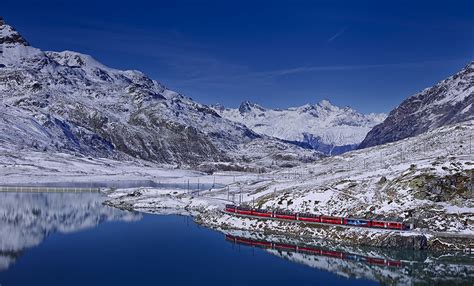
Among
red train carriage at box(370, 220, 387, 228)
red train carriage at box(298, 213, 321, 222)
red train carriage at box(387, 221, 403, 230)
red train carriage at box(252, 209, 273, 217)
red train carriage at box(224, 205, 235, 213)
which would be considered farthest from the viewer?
red train carriage at box(224, 205, 235, 213)

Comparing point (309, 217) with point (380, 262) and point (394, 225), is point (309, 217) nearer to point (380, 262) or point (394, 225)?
point (394, 225)

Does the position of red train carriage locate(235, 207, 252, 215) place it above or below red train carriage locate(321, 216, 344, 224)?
above

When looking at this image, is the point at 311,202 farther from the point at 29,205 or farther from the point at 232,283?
the point at 29,205

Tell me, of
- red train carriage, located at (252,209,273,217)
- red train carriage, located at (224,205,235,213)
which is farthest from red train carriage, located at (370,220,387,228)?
red train carriage, located at (224,205,235,213)

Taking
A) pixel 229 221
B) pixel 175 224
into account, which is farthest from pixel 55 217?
pixel 229 221

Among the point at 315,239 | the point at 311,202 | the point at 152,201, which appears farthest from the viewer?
the point at 152,201

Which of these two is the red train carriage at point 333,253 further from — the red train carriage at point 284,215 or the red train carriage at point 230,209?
the red train carriage at point 230,209

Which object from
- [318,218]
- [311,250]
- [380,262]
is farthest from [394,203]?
[380,262]

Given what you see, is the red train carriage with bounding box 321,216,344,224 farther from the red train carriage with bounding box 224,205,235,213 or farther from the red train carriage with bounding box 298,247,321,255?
the red train carriage with bounding box 224,205,235,213
